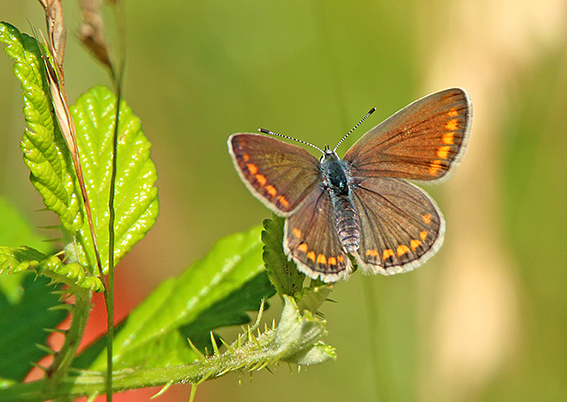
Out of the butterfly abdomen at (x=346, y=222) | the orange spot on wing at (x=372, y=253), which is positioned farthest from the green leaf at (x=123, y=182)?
the orange spot on wing at (x=372, y=253)

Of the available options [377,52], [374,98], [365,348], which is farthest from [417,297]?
[377,52]

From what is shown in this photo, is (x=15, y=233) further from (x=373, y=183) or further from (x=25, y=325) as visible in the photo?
(x=373, y=183)

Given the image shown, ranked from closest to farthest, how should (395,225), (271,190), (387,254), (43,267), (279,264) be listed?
1. (43,267)
2. (279,264)
3. (271,190)
4. (387,254)
5. (395,225)

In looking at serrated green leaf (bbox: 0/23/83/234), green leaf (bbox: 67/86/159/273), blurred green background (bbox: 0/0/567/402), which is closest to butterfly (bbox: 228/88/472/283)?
green leaf (bbox: 67/86/159/273)

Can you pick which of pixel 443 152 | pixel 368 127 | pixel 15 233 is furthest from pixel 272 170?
pixel 368 127

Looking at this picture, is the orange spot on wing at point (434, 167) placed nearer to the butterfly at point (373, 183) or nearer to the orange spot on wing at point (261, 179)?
the butterfly at point (373, 183)

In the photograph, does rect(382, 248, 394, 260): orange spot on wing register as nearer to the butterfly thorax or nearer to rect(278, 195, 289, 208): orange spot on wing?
the butterfly thorax

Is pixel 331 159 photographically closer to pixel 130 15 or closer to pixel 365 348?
pixel 365 348
